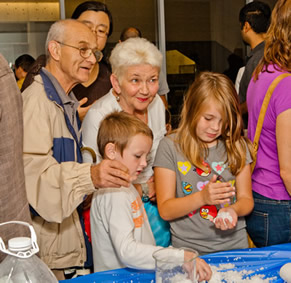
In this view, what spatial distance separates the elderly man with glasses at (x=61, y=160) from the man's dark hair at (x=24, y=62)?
9.86 ft

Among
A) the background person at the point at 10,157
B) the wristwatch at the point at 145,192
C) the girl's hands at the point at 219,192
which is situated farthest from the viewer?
the wristwatch at the point at 145,192

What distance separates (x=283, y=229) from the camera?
6.71ft

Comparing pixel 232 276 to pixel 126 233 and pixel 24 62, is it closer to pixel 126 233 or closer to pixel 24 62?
pixel 126 233

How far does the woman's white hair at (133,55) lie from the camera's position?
2424mm

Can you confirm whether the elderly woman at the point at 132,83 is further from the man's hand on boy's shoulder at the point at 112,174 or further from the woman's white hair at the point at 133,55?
the man's hand on boy's shoulder at the point at 112,174

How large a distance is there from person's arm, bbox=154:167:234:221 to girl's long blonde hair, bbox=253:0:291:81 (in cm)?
61

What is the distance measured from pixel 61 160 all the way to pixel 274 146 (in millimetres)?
940

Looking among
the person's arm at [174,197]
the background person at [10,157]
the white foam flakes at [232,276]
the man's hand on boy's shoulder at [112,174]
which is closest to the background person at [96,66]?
the person's arm at [174,197]

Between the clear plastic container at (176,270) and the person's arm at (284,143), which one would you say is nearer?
the clear plastic container at (176,270)

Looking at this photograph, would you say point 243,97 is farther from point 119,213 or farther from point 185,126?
point 119,213

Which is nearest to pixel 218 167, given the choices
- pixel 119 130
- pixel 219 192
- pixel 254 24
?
pixel 219 192

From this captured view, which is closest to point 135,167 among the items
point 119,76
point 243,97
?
point 119,76

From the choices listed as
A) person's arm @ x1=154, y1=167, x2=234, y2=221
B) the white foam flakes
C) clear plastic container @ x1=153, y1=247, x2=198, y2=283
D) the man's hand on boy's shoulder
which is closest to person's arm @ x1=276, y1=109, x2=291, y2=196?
person's arm @ x1=154, y1=167, x2=234, y2=221

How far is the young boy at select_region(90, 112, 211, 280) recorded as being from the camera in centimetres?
183
